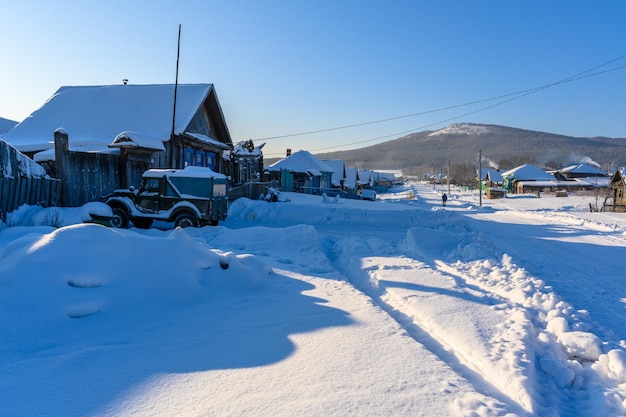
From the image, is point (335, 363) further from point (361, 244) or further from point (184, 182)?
point (184, 182)

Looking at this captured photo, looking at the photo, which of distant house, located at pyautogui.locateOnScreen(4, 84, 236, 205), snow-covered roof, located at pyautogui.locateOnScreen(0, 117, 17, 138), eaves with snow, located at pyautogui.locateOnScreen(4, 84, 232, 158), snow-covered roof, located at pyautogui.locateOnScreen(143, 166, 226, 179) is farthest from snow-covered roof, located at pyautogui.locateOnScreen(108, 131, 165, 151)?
snow-covered roof, located at pyautogui.locateOnScreen(0, 117, 17, 138)

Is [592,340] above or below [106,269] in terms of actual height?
below

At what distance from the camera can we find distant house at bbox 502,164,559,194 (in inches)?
3068

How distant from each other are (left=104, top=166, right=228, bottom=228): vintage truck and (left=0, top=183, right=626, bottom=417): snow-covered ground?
462 cm

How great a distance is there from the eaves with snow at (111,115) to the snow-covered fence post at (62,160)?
617cm

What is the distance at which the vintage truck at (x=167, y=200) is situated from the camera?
41.8 feet

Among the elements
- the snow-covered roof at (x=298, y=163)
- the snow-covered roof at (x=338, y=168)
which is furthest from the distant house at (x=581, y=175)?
the snow-covered roof at (x=298, y=163)

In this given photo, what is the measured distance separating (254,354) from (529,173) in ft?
303

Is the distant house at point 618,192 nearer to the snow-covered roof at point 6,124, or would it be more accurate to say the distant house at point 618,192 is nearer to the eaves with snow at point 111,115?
the eaves with snow at point 111,115

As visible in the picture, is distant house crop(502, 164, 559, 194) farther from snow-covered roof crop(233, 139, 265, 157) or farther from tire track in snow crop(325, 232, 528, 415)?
tire track in snow crop(325, 232, 528, 415)

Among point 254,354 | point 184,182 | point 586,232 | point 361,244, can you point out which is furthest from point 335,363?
point 586,232

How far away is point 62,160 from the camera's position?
39.0 ft

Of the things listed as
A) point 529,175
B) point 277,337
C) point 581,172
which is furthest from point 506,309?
point 581,172

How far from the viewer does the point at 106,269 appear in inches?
198
